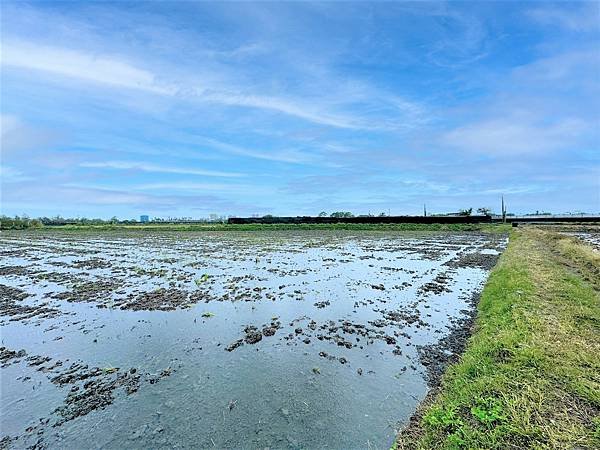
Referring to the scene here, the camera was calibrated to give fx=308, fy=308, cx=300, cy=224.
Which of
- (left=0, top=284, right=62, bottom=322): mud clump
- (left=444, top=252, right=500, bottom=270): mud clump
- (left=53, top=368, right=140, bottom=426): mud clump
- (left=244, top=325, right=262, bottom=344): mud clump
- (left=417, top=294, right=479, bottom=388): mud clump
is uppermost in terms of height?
(left=0, top=284, right=62, bottom=322): mud clump

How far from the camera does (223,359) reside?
6809 mm

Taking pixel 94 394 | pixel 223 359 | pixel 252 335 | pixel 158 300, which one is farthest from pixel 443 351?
pixel 158 300

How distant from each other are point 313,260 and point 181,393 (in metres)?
15.7

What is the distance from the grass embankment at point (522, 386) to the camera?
3.84 metres

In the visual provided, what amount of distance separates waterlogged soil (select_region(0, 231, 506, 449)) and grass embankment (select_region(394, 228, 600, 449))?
0.61 meters

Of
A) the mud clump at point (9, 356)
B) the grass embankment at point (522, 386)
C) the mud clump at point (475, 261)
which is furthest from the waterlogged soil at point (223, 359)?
the mud clump at point (475, 261)

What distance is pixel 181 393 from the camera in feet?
18.3

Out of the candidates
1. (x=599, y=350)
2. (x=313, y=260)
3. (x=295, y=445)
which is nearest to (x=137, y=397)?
(x=295, y=445)

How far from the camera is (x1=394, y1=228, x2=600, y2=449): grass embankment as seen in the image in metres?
3.84

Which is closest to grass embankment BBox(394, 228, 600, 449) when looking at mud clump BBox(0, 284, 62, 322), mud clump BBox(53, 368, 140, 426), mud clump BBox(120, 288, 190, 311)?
mud clump BBox(53, 368, 140, 426)

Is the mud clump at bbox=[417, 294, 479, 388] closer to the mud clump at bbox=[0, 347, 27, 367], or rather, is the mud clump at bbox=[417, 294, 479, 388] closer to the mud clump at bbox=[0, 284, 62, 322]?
the mud clump at bbox=[0, 347, 27, 367]

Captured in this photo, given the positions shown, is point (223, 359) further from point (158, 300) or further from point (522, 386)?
point (158, 300)

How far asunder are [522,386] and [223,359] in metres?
5.54

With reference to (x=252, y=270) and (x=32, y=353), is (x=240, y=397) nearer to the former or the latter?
(x=32, y=353)
